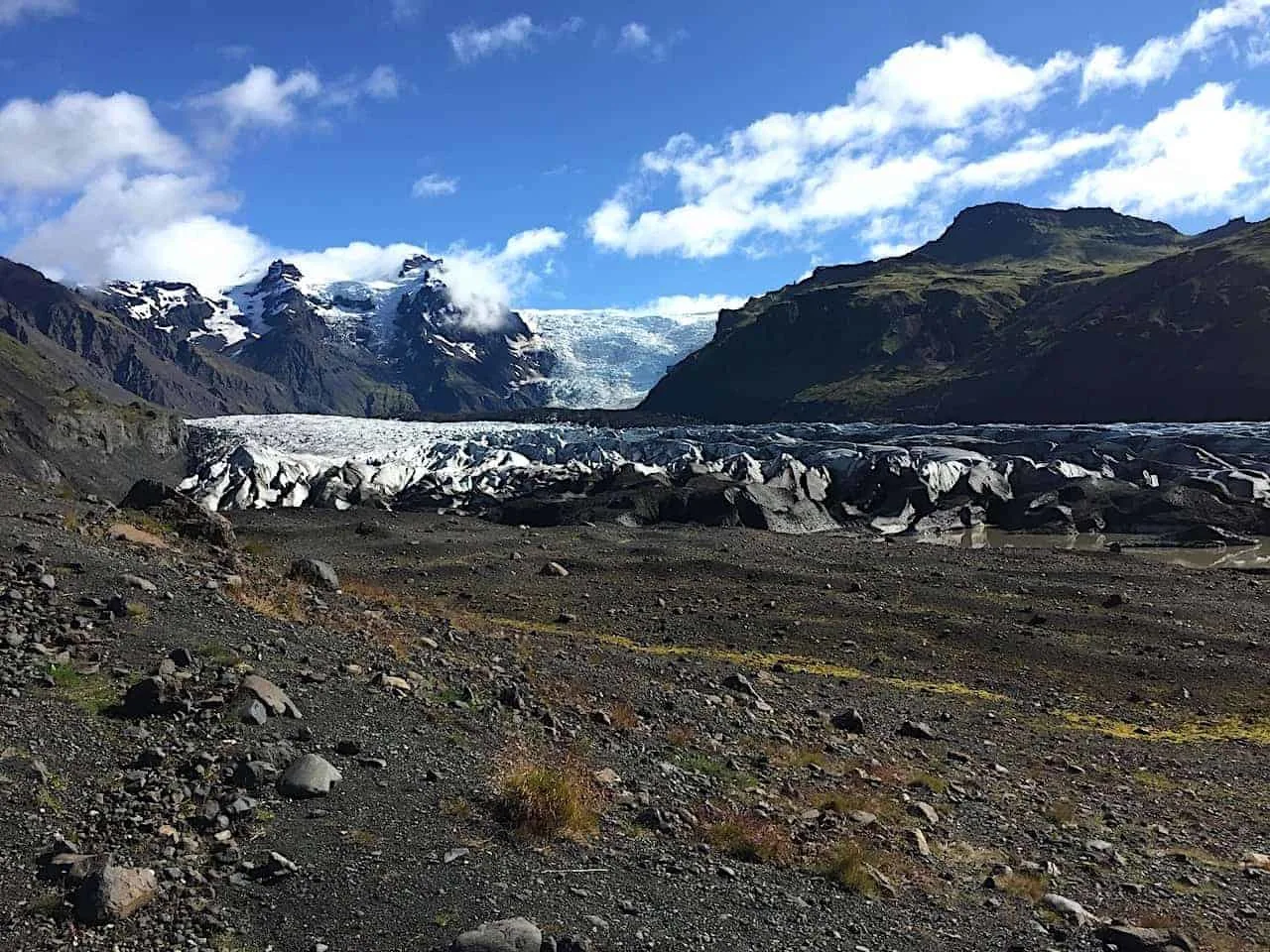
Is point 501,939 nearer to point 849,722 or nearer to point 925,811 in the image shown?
point 925,811

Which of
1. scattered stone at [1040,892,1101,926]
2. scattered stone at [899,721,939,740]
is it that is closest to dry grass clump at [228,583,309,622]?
scattered stone at [899,721,939,740]

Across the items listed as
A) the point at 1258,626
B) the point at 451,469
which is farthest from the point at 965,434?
the point at 1258,626

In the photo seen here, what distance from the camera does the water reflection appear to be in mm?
37438

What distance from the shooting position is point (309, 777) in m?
7.45

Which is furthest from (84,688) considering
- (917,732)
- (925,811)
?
(917,732)

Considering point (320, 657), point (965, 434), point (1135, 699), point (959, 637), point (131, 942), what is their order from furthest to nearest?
point (965, 434) < point (959, 637) < point (1135, 699) < point (320, 657) < point (131, 942)

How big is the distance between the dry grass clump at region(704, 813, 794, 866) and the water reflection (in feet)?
104

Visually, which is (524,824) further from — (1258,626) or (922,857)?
(1258,626)

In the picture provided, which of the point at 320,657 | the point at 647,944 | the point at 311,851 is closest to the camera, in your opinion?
the point at 647,944

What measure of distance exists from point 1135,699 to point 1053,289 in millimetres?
180404

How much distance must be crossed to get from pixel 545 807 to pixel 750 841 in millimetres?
1863

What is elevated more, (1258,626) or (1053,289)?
(1053,289)

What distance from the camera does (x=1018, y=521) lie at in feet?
157

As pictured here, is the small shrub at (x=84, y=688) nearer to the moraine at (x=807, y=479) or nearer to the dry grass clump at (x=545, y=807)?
the dry grass clump at (x=545, y=807)
